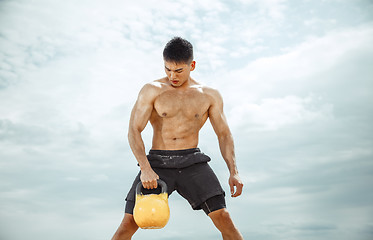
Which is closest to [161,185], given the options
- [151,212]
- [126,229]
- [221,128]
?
[151,212]

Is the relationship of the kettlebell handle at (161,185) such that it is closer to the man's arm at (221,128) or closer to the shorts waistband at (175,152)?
Answer: the shorts waistband at (175,152)

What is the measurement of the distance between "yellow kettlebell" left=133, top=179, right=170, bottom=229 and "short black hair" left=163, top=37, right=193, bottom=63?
1.72 metres

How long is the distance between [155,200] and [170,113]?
4.03ft

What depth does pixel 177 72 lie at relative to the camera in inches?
242

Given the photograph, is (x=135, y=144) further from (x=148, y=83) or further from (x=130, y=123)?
(x=148, y=83)

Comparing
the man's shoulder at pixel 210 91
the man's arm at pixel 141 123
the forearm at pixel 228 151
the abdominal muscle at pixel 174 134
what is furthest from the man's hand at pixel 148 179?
the man's shoulder at pixel 210 91

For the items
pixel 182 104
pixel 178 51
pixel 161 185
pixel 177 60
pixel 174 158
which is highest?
pixel 178 51

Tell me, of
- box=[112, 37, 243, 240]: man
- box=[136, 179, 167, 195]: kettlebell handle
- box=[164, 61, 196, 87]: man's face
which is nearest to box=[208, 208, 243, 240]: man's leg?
box=[112, 37, 243, 240]: man

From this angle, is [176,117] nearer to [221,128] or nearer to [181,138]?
[181,138]

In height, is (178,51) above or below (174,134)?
above

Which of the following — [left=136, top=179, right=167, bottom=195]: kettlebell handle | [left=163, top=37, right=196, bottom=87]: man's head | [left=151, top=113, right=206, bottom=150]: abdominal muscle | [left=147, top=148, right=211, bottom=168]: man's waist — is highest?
[left=163, top=37, right=196, bottom=87]: man's head

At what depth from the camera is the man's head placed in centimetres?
609

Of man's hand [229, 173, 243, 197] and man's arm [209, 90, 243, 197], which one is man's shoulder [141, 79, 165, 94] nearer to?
man's arm [209, 90, 243, 197]

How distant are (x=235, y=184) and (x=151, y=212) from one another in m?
1.27
